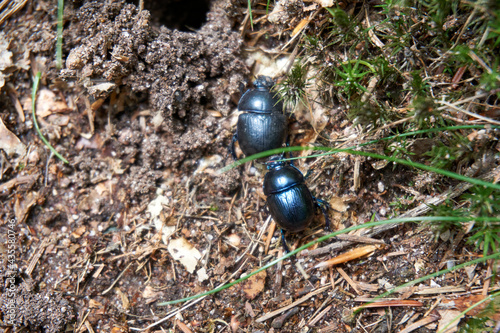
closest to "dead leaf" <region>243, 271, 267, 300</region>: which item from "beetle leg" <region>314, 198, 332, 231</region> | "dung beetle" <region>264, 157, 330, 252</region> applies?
"dung beetle" <region>264, 157, 330, 252</region>

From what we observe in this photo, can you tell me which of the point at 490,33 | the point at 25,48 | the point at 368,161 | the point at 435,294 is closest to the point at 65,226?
the point at 25,48

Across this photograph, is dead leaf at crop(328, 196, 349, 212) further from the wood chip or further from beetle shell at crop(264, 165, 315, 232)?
the wood chip

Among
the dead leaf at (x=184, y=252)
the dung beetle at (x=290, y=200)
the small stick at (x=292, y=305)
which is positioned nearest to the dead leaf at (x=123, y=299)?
the dead leaf at (x=184, y=252)

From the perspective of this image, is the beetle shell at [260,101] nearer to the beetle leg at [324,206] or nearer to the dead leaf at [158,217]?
the beetle leg at [324,206]

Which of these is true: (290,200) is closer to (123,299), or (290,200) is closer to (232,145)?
(232,145)

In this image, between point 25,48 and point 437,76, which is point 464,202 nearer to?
point 437,76
